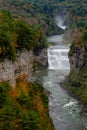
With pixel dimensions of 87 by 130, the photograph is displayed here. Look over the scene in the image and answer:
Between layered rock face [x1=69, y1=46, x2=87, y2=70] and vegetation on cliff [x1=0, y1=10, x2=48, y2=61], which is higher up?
vegetation on cliff [x1=0, y1=10, x2=48, y2=61]

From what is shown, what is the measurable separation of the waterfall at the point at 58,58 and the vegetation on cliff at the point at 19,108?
252 feet

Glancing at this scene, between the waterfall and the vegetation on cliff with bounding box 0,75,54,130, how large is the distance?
7680 cm

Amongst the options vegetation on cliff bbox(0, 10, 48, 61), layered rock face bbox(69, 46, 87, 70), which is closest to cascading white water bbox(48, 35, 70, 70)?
layered rock face bbox(69, 46, 87, 70)

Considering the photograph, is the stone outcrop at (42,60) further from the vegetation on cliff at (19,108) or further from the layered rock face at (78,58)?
the vegetation on cliff at (19,108)

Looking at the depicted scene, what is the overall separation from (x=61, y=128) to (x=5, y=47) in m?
27.3

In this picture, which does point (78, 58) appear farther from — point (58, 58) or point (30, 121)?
point (30, 121)

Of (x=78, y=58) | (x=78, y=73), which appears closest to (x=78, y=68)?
(x=78, y=73)

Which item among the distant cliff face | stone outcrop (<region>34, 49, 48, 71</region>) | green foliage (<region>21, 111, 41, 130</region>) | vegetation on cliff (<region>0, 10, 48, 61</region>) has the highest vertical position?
vegetation on cliff (<region>0, 10, 48, 61</region>)

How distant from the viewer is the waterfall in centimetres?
12610

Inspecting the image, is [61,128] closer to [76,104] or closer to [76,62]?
[76,104]

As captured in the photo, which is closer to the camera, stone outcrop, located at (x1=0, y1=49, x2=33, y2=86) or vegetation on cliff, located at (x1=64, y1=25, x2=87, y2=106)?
stone outcrop, located at (x1=0, y1=49, x2=33, y2=86)

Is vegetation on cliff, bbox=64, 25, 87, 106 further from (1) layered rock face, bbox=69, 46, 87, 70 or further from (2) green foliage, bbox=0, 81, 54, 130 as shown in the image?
(2) green foliage, bbox=0, 81, 54, 130

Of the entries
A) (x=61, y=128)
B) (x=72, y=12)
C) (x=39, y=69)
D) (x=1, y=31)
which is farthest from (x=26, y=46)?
(x=72, y=12)

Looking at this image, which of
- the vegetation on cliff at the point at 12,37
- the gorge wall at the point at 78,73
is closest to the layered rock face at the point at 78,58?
the gorge wall at the point at 78,73
